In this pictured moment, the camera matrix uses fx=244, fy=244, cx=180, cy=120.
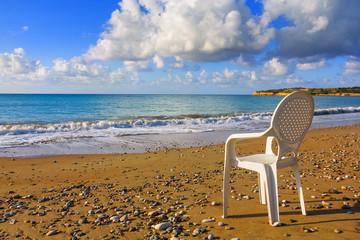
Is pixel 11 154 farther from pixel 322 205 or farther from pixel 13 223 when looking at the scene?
pixel 322 205

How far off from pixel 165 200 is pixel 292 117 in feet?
7.95

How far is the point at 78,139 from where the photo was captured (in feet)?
38.1

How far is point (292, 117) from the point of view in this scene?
3086mm

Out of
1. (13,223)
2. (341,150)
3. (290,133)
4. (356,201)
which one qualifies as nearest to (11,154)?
(13,223)

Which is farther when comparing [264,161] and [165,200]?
[165,200]

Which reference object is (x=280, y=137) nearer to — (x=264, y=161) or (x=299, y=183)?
(x=264, y=161)

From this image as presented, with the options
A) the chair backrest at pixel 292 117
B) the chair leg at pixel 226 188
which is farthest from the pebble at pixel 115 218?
the chair backrest at pixel 292 117

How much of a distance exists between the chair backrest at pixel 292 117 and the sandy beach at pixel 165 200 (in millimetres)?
1147

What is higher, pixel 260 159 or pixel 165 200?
pixel 260 159

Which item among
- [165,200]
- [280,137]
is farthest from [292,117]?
[165,200]

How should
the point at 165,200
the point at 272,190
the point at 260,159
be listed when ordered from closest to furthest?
the point at 272,190
the point at 260,159
the point at 165,200

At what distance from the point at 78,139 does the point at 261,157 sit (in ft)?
33.1

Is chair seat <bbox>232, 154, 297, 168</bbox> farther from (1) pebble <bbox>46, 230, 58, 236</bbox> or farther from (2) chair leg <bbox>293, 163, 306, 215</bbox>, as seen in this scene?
Answer: (1) pebble <bbox>46, 230, 58, 236</bbox>

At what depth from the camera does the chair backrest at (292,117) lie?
2.95 m
